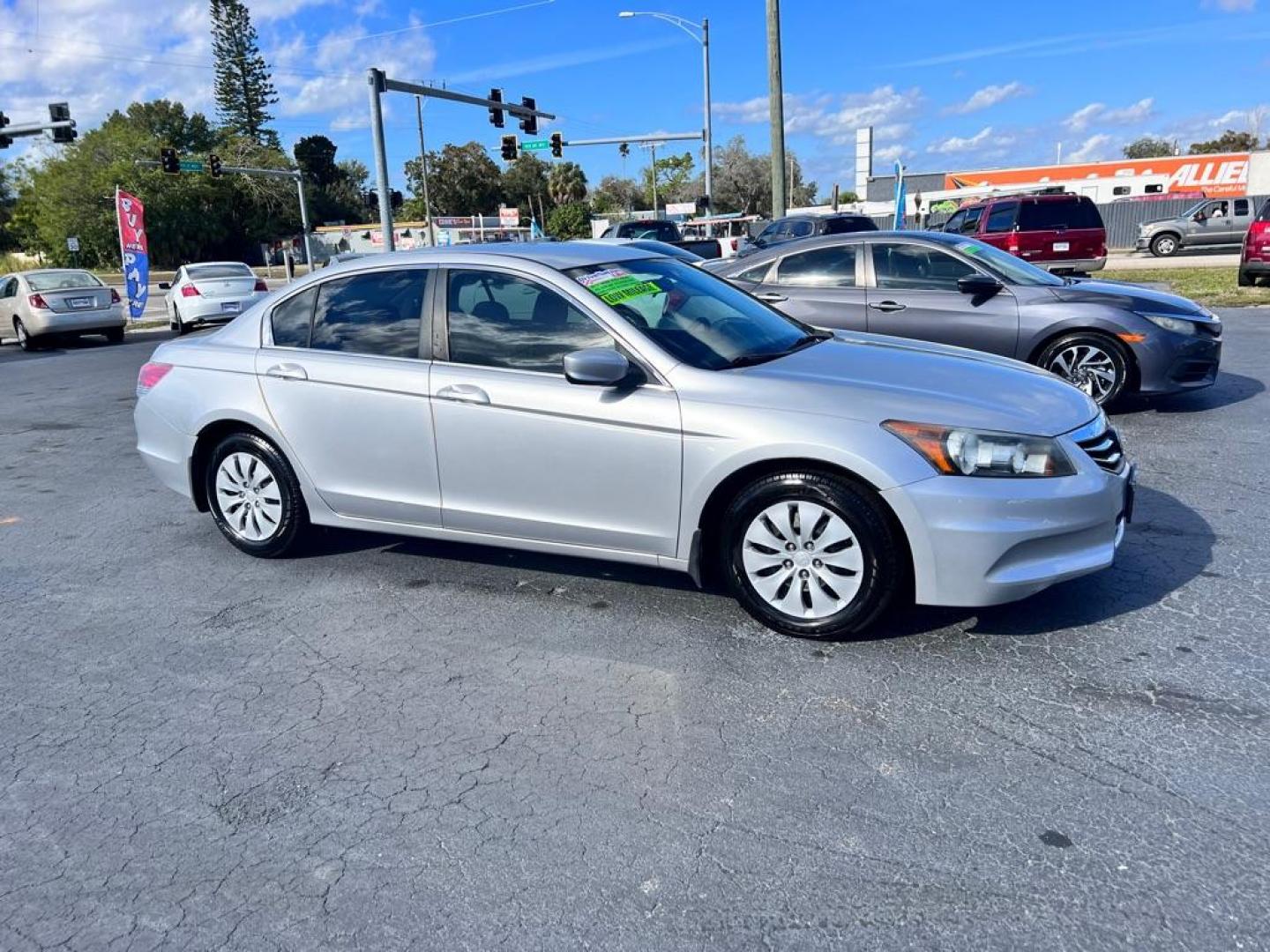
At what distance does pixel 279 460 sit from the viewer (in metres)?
4.97

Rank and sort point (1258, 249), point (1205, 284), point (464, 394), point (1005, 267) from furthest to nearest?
point (1205, 284) < point (1258, 249) < point (1005, 267) < point (464, 394)

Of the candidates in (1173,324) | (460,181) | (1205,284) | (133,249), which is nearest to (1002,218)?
Result: (1205,284)

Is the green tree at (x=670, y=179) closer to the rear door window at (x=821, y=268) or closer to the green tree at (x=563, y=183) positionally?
the green tree at (x=563, y=183)

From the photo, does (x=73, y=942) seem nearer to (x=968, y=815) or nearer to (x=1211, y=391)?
(x=968, y=815)

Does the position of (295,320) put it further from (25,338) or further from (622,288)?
(25,338)

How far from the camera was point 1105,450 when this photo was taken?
13.0 feet

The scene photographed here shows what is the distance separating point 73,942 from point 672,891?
155 cm

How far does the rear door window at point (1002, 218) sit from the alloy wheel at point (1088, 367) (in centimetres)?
1196

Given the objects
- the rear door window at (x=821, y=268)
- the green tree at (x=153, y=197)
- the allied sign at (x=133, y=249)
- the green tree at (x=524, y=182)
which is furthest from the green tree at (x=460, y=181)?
the rear door window at (x=821, y=268)

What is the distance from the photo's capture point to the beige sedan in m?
18.1

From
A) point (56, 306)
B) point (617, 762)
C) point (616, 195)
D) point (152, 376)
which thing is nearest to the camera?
point (617, 762)

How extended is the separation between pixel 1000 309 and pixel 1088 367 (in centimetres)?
82

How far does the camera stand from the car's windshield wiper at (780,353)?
421cm

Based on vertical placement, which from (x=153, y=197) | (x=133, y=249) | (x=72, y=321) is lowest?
(x=72, y=321)
